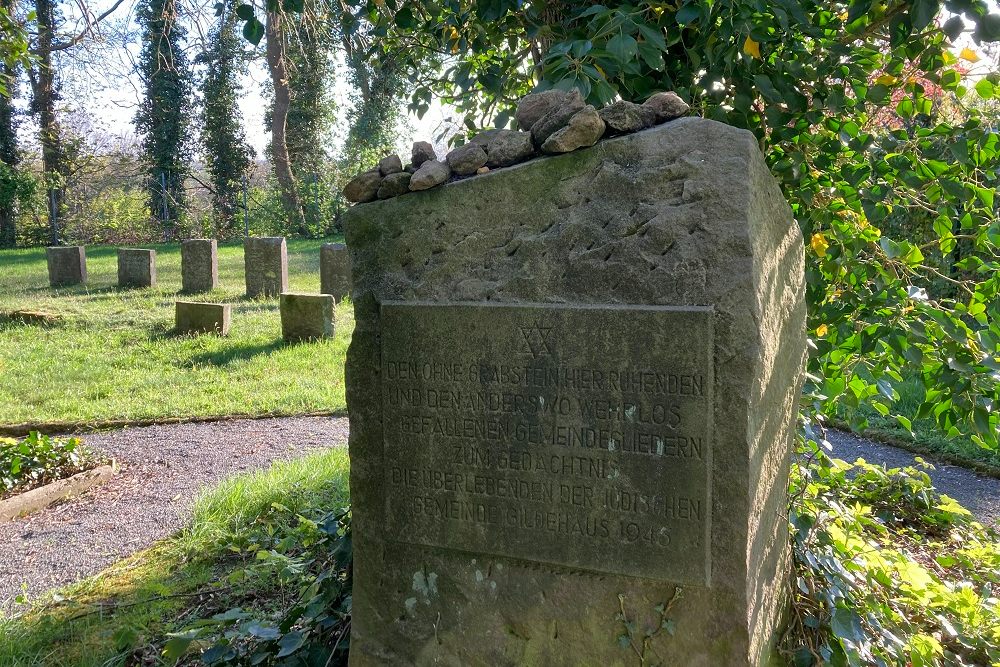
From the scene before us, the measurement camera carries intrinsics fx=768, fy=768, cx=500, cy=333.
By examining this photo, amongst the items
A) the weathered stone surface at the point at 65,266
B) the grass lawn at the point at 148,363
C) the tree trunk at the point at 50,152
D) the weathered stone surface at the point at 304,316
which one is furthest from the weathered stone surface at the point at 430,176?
the tree trunk at the point at 50,152

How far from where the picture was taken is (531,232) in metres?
2.27

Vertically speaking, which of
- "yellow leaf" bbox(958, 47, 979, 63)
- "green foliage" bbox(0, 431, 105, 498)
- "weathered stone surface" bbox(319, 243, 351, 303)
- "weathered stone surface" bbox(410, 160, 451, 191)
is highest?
"yellow leaf" bbox(958, 47, 979, 63)

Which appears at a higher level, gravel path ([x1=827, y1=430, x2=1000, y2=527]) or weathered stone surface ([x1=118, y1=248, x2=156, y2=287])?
weathered stone surface ([x1=118, y1=248, x2=156, y2=287])

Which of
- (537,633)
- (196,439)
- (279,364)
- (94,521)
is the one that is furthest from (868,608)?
(279,364)

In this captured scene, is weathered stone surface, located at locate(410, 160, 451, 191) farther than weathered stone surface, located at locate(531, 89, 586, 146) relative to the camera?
Yes

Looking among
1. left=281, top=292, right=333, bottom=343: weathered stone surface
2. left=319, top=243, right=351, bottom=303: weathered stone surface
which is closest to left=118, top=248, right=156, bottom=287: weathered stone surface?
left=319, top=243, right=351, bottom=303: weathered stone surface

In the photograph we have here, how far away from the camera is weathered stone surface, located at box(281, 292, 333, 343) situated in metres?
9.52

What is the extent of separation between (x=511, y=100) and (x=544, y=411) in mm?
2628

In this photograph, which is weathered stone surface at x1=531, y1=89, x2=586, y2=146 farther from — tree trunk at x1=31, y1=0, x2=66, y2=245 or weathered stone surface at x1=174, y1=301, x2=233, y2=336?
tree trunk at x1=31, y1=0, x2=66, y2=245

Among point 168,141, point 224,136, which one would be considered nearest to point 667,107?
point 224,136

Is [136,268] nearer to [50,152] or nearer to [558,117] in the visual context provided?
[50,152]

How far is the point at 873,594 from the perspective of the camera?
301cm

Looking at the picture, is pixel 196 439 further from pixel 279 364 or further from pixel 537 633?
pixel 537 633

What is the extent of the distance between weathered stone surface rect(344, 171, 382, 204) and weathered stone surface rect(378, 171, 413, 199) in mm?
31
